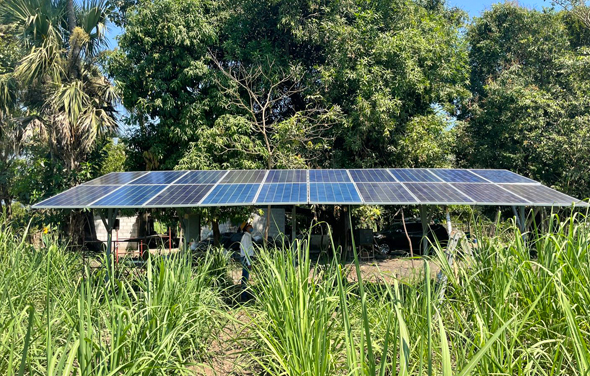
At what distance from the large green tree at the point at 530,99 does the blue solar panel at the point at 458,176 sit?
29.2ft

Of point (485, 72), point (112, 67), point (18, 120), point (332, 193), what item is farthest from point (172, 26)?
point (485, 72)

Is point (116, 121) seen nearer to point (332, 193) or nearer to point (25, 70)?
point (25, 70)

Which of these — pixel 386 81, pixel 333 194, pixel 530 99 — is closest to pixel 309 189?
pixel 333 194

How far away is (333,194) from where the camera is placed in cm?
725

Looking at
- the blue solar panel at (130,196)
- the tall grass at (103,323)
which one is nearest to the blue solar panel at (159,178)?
the blue solar panel at (130,196)

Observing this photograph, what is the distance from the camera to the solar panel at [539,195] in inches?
253

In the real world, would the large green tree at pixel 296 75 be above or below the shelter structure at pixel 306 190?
above

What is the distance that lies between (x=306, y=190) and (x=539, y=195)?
152 inches

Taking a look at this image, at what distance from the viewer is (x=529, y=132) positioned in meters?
17.4

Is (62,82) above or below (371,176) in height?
above

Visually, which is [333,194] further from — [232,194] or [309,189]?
[232,194]

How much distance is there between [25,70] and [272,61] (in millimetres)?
7374

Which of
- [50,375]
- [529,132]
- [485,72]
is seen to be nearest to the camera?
[50,375]

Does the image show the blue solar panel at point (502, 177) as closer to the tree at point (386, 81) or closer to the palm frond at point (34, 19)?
the tree at point (386, 81)
